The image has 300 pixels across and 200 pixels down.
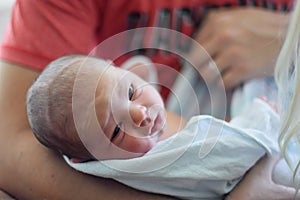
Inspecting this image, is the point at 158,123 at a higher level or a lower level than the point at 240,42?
higher

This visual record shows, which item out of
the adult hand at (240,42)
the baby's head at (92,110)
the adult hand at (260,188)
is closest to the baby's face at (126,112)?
the baby's head at (92,110)

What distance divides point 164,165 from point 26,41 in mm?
388

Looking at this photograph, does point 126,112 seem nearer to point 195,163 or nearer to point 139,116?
point 139,116

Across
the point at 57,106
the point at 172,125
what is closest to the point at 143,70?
the point at 172,125

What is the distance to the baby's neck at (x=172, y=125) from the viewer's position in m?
0.84

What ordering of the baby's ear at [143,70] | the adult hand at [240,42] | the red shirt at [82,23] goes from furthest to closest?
1. the adult hand at [240,42]
2. the red shirt at [82,23]
3. the baby's ear at [143,70]

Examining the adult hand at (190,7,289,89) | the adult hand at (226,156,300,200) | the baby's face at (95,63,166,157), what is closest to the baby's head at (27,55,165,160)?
the baby's face at (95,63,166,157)

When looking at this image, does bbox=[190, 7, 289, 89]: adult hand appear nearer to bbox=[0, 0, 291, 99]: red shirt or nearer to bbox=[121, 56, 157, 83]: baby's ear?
bbox=[0, 0, 291, 99]: red shirt

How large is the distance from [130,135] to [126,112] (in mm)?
32

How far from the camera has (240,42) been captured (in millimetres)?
1181

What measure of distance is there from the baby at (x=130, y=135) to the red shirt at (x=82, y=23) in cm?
20

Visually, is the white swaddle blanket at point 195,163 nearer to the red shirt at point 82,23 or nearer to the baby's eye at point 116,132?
the baby's eye at point 116,132

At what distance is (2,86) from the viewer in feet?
3.17

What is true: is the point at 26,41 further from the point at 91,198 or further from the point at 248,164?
the point at 248,164
